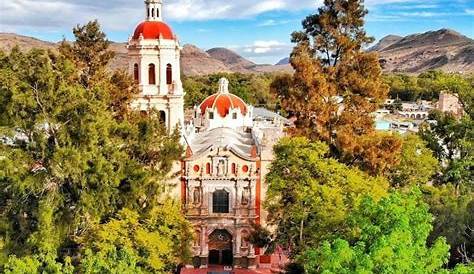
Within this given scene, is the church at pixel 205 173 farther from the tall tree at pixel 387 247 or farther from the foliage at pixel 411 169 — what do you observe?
the tall tree at pixel 387 247

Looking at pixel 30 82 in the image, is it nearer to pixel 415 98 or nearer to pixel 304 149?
pixel 304 149

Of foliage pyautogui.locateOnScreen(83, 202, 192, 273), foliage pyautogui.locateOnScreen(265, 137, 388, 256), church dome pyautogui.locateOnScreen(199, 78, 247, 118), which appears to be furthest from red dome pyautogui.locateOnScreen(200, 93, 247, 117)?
foliage pyautogui.locateOnScreen(83, 202, 192, 273)

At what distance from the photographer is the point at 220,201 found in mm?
30328

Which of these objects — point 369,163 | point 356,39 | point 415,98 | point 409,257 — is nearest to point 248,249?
point 369,163

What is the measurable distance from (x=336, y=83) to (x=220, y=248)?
1148 centimetres

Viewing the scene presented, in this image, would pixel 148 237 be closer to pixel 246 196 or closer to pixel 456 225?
pixel 246 196

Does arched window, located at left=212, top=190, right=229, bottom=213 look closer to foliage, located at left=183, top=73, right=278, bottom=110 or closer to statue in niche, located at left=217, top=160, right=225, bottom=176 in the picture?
statue in niche, located at left=217, top=160, right=225, bottom=176

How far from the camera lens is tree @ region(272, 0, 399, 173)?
23453 mm

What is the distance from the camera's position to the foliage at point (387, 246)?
12.6 m

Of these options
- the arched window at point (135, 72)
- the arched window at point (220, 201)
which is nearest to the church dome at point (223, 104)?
the arched window at point (135, 72)

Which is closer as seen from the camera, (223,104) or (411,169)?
(411,169)

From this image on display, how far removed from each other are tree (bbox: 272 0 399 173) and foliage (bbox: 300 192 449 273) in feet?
25.2

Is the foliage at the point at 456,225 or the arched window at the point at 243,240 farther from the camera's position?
the arched window at the point at 243,240

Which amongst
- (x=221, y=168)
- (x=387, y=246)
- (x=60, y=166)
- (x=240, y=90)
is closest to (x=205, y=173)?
(x=221, y=168)
